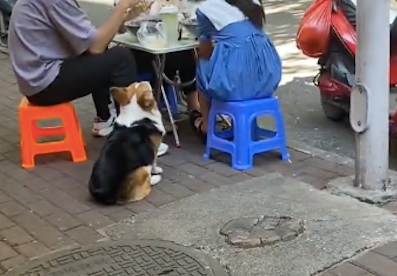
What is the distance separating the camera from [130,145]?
4.90 m

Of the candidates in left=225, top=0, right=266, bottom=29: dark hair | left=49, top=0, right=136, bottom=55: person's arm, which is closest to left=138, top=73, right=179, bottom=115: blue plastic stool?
left=49, top=0, right=136, bottom=55: person's arm

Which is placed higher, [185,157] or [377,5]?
[377,5]

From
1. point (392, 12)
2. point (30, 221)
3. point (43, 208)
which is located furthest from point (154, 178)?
point (392, 12)

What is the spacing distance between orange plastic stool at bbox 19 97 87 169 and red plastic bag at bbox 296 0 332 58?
196 centimetres

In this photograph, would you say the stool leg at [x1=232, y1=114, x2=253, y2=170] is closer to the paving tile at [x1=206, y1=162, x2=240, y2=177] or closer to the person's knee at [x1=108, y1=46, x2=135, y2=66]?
the paving tile at [x1=206, y1=162, x2=240, y2=177]

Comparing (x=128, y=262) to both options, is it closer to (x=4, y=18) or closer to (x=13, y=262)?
(x=13, y=262)

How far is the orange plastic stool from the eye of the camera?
18.6 feet

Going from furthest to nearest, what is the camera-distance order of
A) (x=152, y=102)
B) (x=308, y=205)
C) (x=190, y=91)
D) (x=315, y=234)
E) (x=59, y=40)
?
(x=190, y=91), (x=59, y=40), (x=152, y=102), (x=308, y=205), (x=315, y=234)

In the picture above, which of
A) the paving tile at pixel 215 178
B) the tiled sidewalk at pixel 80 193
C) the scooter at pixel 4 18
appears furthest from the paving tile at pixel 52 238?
the scooter at pixel 4 18

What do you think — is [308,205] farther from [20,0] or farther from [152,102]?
[20,0]

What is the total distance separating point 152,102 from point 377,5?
1.71 m

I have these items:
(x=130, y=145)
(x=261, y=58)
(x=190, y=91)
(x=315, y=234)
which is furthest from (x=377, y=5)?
(x=190, y=91)

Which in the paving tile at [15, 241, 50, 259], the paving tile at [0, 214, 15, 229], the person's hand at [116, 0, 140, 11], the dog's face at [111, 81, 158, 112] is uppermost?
the person's hand at [116, 0, 140, 11]

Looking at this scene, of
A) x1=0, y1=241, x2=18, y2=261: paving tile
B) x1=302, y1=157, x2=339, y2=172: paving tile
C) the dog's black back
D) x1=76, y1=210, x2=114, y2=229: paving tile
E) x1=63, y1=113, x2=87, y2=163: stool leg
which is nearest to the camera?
x1=0, y1=241, x2=18, y2=261: paving tile
